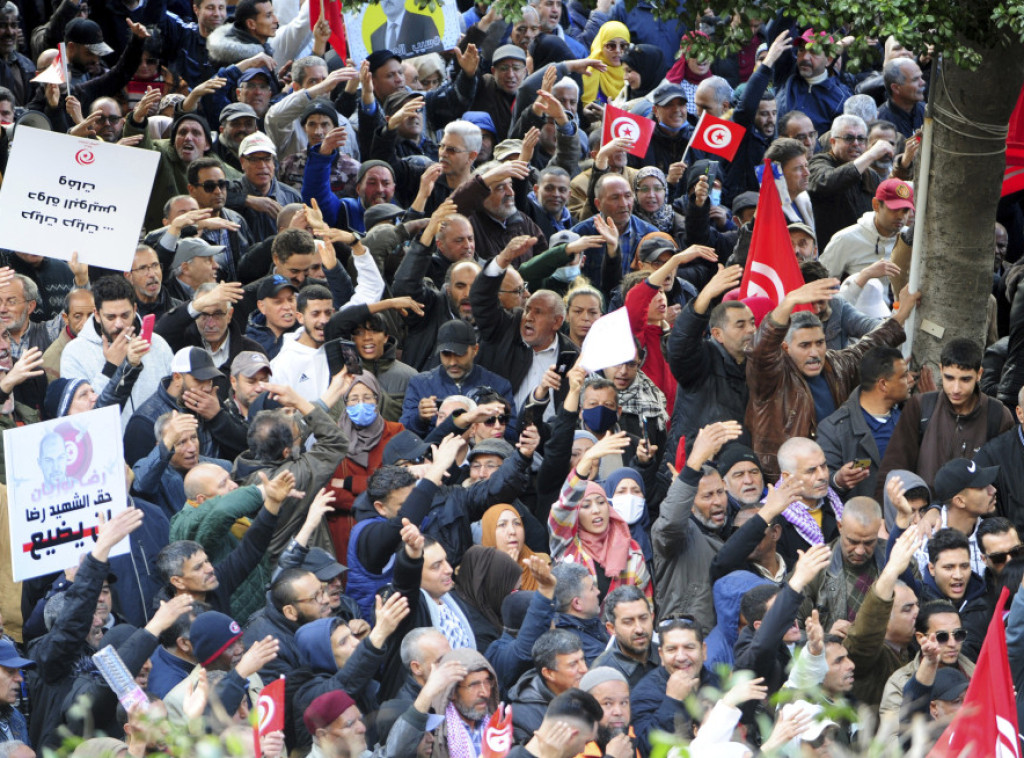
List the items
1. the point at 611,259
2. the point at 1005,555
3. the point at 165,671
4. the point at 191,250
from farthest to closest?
the point at 611,259 → the point at 191,250 → the point at 1005,555 → the point at 165,671

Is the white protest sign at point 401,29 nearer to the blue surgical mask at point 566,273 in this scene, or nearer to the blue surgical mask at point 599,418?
the blue surgical mask at point 566,273

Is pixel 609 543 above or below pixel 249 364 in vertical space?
below

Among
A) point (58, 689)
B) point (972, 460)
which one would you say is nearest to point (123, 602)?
→ point (58, 689)

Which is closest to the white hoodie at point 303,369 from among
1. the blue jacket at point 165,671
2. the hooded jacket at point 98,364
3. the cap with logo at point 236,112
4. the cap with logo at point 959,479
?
the hooded jacket at point 98,364

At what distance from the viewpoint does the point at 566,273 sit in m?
12.5

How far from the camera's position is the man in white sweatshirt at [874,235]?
13.1 meters

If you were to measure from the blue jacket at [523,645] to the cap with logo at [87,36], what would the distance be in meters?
7.68

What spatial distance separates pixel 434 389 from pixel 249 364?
112 cm

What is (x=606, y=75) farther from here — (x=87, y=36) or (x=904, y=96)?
(x=87, y=36)

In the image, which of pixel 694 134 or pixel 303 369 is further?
pixel 694 134

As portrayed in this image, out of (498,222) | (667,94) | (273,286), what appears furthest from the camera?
(667,94)

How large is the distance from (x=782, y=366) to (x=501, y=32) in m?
6.67

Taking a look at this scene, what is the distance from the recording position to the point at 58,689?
27.8ft

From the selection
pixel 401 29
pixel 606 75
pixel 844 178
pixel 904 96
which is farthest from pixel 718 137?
pixel 401 29
